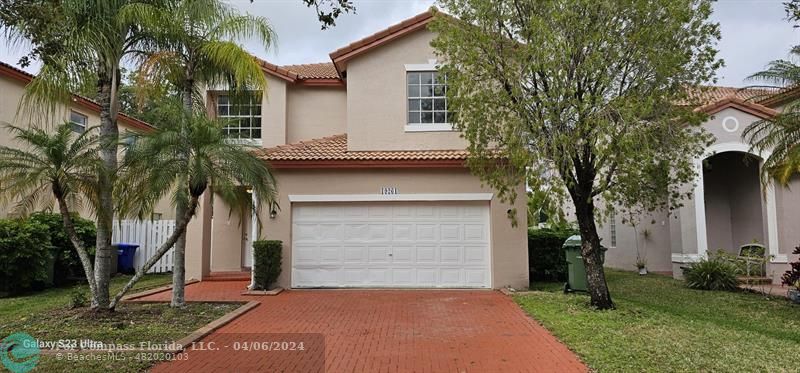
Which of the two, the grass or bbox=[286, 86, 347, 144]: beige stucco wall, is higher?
bbox=[286, 86, 347, 144]: beige stucco wall

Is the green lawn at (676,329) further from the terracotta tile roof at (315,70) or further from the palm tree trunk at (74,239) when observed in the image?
the terracotta tile roof at (315,70)

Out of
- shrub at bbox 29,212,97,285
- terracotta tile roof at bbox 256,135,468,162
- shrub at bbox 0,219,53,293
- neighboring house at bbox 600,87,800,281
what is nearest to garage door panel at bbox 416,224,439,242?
terracotta tile roof at bbox 256,135,468,162

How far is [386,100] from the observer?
1492cm

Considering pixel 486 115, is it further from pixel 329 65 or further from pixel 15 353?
pixel 329 65

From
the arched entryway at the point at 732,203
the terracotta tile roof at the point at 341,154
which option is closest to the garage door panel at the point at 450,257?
the terracotta tile roof at the point at 341,154

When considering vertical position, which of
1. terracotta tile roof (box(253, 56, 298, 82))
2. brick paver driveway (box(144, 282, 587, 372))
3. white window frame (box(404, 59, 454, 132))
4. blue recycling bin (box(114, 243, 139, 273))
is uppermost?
terracotta tile roof (box(253, 56, 298, 82))

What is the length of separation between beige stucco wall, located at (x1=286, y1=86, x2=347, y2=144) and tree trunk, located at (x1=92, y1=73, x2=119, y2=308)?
23.3ft

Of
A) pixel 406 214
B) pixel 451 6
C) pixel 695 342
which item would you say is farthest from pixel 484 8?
pixel 695 342

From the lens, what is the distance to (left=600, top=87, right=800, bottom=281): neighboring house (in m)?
14.6

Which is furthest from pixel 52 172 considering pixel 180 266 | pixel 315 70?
pixel 315 70

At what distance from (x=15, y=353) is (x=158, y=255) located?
2890 mm

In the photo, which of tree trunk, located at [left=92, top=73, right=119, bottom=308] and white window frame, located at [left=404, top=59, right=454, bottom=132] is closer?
tree trunk, located at [left=92, top=73, right=119, bottom=308]

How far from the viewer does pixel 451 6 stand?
34.4 feet

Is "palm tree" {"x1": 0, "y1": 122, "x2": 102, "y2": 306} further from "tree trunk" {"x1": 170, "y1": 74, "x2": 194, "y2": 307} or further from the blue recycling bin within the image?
the blue recycling bin
